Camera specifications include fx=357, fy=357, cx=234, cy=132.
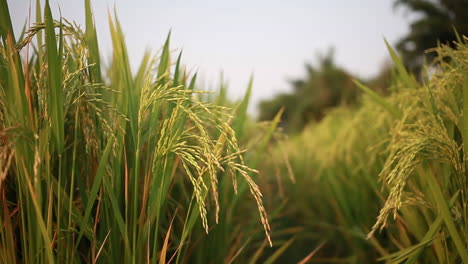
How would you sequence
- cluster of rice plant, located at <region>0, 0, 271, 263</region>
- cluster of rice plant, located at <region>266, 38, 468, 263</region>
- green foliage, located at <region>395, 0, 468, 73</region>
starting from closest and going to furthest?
cluster of rice plant, located at <region>0, 0, 271, 263</region>
cluster of rice plant, located at <region>266, 38, 468, 263</region>
green foliage, located at <region>395, 0, 468, 73</region>

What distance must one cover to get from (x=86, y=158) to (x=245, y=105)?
812mm

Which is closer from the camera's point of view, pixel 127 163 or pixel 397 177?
pixel 397 177

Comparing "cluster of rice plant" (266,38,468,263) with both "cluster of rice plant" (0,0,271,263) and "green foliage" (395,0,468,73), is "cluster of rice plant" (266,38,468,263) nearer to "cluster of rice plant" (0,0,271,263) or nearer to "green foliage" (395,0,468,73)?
"cluster of rice plant" (0,0,271,263)

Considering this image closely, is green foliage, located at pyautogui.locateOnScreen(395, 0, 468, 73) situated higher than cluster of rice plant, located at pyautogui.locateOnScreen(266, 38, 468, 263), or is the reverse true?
green foliage, located at pyautogui.locateOnScreen(395, 0, 468, 73)

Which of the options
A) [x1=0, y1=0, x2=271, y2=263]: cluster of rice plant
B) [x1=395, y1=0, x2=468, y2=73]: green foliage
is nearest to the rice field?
[x1=0, y1=0, x2=271, y2=263]: cluster of rice plant

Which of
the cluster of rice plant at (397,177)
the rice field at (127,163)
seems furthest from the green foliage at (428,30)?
the rice field at (127,163)

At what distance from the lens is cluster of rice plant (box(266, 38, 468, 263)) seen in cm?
127

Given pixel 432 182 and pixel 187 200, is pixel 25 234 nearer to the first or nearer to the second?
pixel 187 200

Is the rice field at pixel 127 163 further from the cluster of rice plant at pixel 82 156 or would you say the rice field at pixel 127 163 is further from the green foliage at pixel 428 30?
the green foliage at pixel 428 30

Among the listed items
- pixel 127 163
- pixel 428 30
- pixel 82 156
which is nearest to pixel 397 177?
pixel 127 163

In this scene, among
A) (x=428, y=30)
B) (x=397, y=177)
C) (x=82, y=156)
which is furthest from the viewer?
(x=428, y=30)

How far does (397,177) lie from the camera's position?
1.17 meters

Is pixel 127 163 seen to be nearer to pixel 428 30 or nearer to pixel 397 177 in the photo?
pixel 397 177

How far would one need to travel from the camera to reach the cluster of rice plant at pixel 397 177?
1.27 meters
